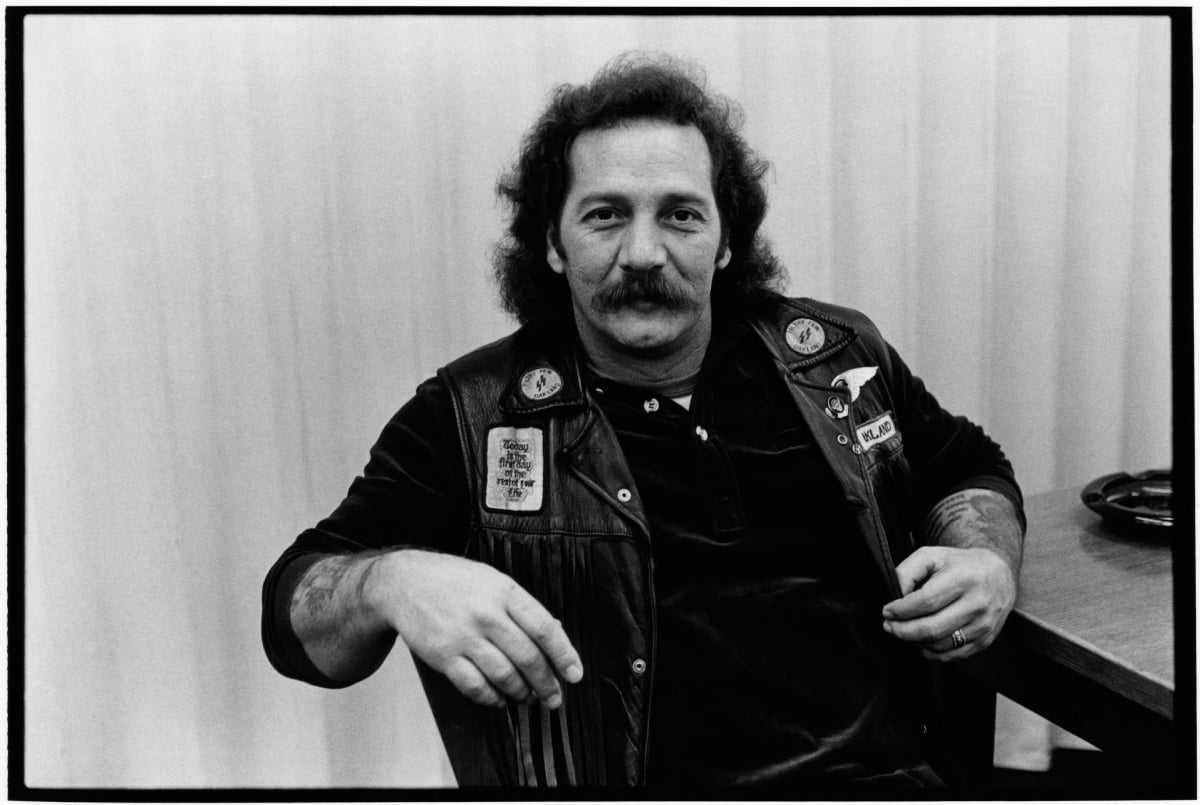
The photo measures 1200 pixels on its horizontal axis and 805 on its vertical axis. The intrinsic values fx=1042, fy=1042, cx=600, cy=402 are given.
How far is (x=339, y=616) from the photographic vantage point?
4.51ft

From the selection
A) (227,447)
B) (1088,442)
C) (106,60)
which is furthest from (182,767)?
(1088,442)

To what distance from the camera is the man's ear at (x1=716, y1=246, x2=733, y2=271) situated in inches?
58.1

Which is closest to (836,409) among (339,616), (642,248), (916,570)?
(916,570)

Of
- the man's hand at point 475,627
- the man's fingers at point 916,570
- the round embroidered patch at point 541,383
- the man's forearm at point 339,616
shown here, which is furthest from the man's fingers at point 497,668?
the man's fingers at point 916,570

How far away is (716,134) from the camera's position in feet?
4.75

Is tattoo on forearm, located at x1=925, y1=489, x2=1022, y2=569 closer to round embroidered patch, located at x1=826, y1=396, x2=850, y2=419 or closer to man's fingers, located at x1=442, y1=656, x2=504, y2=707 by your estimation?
round embroidered patch, located at x1=826, y1=396, x2=850, y2=419

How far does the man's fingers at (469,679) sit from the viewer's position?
4.34ft

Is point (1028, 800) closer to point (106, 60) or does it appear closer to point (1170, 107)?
point (1170, 107)

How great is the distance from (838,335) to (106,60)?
1118 millimetres

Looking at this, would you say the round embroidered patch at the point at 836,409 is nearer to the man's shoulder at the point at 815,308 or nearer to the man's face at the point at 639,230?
the man's shoulder at the point at 815,308

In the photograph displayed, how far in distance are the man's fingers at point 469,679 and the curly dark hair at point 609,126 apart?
481mm

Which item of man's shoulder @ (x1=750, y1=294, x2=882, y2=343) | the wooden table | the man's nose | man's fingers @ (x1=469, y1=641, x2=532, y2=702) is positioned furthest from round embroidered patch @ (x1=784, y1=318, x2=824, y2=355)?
man's fingers @ (x1=469, y1=641, x2=532, y2=702)

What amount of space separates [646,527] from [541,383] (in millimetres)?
247

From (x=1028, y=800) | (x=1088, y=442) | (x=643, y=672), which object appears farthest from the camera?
(x=1088, y=442)
